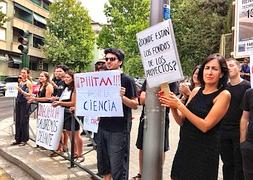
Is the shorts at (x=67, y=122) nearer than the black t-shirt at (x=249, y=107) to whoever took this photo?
No

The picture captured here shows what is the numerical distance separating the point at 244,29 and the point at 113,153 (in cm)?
202

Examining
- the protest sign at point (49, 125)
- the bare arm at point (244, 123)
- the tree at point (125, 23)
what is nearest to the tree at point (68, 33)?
the tree at point (125, 23)

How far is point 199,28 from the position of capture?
33219 mm

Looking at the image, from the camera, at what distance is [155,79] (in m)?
3.91

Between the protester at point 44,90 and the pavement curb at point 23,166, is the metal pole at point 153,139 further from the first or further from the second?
the protester at point 44,90

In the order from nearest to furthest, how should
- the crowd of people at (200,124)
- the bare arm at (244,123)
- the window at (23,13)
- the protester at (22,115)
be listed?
1. the crowd of people at (200,124)
2. the bare arm at (244,123)
3. the protester at (22,115)
4. the window at (23,13)

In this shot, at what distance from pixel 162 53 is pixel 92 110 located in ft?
5.71

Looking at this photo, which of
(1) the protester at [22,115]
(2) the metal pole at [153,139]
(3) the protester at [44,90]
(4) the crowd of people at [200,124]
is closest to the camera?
(4) the crowd of people at [200,124]

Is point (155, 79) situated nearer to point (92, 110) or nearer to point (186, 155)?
point (186, 155)

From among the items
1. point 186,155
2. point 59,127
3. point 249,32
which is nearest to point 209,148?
point 186,155

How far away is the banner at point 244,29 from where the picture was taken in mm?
4527

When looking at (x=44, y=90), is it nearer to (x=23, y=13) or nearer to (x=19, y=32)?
(x=19, y=32)

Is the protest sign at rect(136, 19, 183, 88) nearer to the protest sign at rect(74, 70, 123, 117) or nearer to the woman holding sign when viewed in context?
the protest sign at rect(74, 70, 123, 117)

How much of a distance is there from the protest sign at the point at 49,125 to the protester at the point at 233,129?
3152mm
